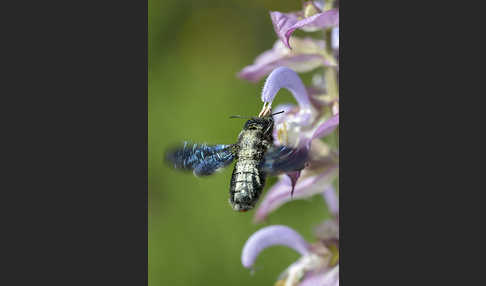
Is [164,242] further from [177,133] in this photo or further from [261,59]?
[261,59]

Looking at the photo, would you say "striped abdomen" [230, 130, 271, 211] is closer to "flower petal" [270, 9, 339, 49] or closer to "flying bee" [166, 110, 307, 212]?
"flying bee" [166, 110, 307, 212]

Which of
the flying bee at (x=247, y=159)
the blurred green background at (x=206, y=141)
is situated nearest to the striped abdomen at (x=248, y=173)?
the flying bee at (x=247, y=159)

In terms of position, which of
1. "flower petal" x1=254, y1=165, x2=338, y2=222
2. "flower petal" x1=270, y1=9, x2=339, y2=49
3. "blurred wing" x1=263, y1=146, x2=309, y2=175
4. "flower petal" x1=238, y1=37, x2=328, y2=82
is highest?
"flower petal" x1=270, y1=9, x2=339, y2=49

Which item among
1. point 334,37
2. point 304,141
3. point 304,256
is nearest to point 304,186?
point 304,141

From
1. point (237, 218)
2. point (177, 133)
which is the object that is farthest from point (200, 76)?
point (237, 218)

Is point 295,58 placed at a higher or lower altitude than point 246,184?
higher

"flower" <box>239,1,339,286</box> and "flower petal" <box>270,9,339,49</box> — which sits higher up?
"flower petal" <box>270,9,339,49</box>

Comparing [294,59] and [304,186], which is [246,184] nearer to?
[304,186]

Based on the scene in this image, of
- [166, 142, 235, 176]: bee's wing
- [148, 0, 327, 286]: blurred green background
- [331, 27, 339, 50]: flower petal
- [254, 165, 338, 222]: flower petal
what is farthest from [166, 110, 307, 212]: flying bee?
[148, 0, 327, 286]: blurred green background
